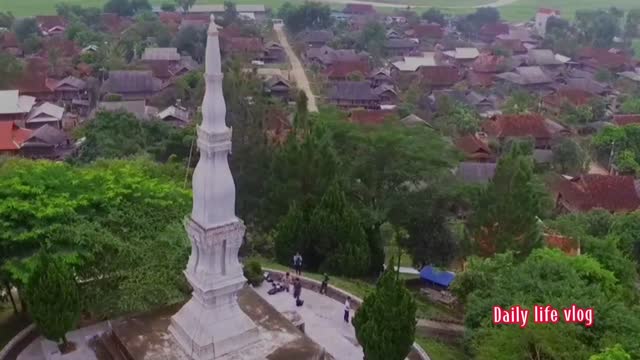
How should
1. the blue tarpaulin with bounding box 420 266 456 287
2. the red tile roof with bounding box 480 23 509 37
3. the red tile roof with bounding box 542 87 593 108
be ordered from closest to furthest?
1. the blue tarpaulin with bounding box 420 266 456 287
2. the red tile roof with bounding box 542 87 593 108
3. the red tile roof with bounding box 480 23 509 37

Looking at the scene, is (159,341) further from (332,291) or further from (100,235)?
(332,291)

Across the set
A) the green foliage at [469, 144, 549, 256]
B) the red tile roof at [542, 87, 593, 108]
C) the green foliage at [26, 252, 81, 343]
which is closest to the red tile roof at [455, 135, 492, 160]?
the red tile roof at [542, 87, 593, 108]

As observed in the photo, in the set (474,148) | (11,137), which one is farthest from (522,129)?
(11,137)

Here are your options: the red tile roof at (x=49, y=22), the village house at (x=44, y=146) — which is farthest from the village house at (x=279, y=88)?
the red tile roof at (x=49, y=22)

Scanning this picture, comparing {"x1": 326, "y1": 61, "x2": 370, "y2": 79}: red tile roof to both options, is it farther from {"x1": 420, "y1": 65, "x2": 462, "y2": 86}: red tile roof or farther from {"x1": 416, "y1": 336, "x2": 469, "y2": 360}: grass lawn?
{"x1": 416, "y1": 336, "x2": 469, "y2": 360}: grass lawn

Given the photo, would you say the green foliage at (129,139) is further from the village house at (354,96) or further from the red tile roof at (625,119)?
the red tile roof at (625,119)

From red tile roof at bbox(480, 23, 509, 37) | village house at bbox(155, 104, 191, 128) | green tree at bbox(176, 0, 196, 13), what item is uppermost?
green tree at bbox(176, 0, 196, 13)
